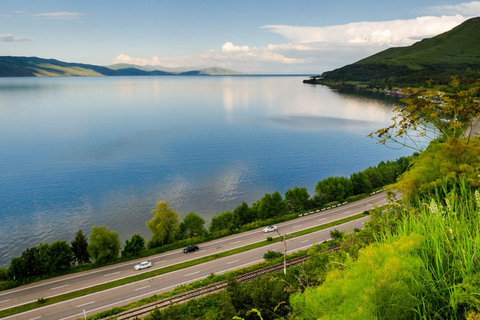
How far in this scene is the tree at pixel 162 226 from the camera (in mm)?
47188

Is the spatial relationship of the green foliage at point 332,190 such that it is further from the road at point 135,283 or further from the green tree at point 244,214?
the green tree at point 244,214

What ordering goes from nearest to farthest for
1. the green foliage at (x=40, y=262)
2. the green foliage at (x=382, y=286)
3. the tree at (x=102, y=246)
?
1. the green foliage at (x=382, y=286)
2. the green foliage at (x=40, y=262)
3. the tree at (x=102, y=246)

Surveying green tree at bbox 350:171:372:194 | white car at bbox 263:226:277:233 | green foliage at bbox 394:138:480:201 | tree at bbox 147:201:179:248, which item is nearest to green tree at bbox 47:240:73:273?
tree at bbox 147:201:179:248

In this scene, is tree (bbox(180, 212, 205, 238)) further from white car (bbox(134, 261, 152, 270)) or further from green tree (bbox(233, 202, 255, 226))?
white car (bbox(134, 261, 152, 270))

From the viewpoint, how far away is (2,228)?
54938mm

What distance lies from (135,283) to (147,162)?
171ft

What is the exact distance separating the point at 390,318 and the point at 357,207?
54.7m

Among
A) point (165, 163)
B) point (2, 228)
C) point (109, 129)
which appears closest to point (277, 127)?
point (165, 163)

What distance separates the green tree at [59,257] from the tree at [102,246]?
2803mm

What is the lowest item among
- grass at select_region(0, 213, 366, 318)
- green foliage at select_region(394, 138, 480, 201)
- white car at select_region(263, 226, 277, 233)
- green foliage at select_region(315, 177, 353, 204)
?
grass at select_region(0, 213, 366, 318)

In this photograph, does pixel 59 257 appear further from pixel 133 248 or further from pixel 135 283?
pixel 135 283

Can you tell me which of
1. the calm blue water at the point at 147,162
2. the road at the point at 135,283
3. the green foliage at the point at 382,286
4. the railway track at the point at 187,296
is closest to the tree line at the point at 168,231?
the road at the point at 135,283

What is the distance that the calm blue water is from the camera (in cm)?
5972

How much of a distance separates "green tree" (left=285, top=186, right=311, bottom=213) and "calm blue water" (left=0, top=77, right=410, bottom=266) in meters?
11.6
